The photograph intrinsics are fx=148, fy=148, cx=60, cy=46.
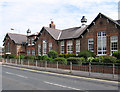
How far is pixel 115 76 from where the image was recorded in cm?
1427

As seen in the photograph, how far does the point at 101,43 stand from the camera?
25156 mm

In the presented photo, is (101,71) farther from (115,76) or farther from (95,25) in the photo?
(95,25)

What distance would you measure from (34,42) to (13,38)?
11559 millimetres

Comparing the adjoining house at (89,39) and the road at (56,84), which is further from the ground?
the adjoining house at (89,39)

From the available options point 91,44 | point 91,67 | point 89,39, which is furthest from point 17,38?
point 91,67

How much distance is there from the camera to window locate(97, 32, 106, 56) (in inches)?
976

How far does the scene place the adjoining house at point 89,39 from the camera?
937 inches

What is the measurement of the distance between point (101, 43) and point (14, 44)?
2992 centimetres

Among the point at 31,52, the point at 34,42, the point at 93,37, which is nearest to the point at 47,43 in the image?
the point at 34,42

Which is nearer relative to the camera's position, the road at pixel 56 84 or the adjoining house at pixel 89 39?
the road at pixel 56 84

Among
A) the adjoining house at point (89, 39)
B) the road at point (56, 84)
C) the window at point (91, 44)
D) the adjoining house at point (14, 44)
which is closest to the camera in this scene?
the road at point (56, 84)

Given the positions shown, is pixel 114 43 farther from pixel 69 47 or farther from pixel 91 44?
pixel 69 47

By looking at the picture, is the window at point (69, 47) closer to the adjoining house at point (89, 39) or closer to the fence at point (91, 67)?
the adjoining house at point (89, 39)

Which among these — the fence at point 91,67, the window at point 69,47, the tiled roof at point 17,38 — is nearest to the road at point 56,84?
the fence at point 91,67
